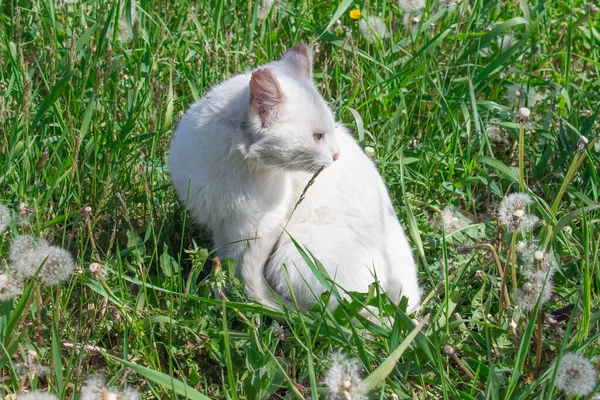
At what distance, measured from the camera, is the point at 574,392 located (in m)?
2.04

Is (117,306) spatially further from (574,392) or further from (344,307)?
(574,392)

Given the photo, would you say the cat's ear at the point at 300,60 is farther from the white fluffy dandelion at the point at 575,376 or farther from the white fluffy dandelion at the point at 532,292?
the white fluffy dandelion at the point at 575,376

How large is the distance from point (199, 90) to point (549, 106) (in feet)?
6.38

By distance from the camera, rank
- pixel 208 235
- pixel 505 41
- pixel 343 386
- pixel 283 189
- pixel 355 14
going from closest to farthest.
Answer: pixel 343 386 → pixel 283 189 → pixel 208 235 → pixel 355 14 → pixel 505 41

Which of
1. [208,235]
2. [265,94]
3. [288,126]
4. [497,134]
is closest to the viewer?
[265,94]

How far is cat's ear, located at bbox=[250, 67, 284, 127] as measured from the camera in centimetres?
267

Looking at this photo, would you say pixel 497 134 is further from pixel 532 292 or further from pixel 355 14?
pixel 532 292

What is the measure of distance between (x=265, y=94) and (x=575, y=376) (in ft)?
4.58

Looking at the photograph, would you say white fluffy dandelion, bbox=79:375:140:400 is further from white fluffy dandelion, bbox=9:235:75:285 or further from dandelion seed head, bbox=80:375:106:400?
white fluffy dandelion, bbox=9:235:75:285

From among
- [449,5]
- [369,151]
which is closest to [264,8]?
[449,5]

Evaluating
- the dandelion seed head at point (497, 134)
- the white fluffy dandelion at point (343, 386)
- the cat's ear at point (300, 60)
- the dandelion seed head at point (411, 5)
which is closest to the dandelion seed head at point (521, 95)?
the dandelion seed head at point (497, 134)

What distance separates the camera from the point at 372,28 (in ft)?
A: 14.0

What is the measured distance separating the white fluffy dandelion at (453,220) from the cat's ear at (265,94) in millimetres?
1002

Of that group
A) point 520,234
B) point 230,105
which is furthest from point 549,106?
point 230,105
